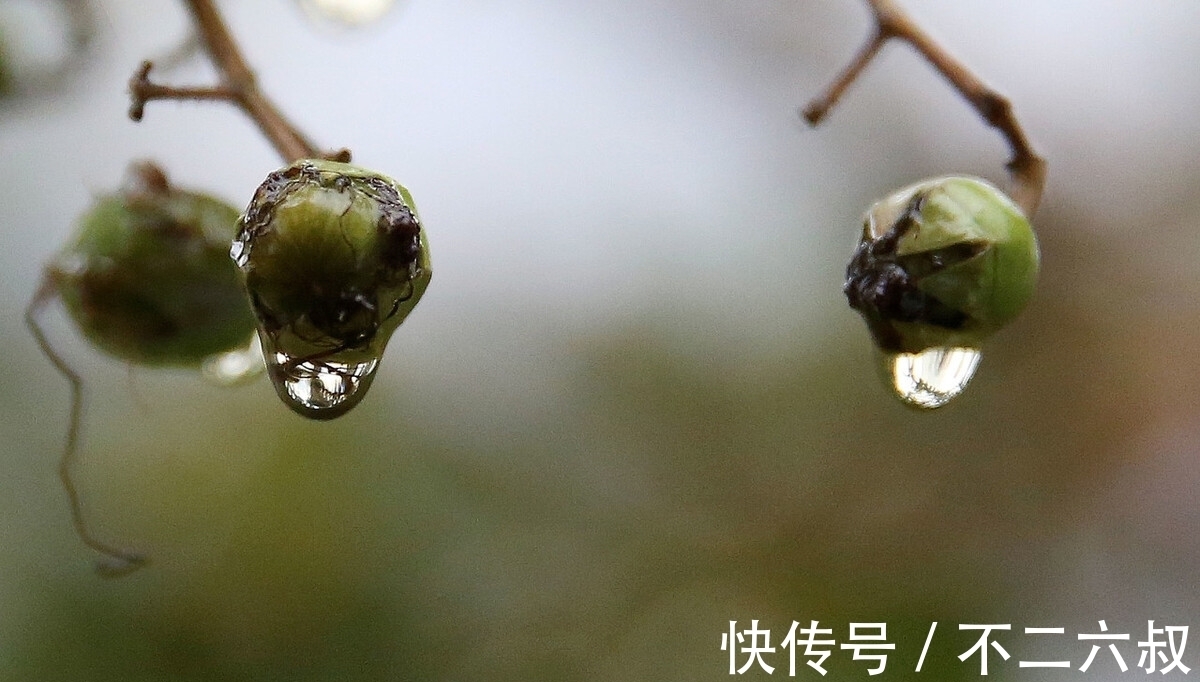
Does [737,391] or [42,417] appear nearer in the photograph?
[42,417]

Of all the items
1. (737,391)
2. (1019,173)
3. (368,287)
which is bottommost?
(368,287)

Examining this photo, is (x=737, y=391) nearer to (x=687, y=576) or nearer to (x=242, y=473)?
(x=687, y=576)

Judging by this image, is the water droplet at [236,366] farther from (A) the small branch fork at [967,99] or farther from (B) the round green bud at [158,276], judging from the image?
(A) the small branch fork at [967,99]

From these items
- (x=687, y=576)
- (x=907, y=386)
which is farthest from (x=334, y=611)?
(x=907, y=386)

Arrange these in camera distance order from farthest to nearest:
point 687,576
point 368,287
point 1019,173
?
point 687,576 < point 1019,173 < point 368,287

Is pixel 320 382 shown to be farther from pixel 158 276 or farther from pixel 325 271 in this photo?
pixel 158 276

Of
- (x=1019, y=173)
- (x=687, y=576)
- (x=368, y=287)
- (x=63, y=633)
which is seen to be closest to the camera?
(x=368, y=287)

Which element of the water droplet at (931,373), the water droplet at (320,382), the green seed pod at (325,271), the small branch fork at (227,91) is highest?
the small branch fork at (227,91)

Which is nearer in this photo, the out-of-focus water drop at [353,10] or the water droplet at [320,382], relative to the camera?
the water droplet at [320,382]

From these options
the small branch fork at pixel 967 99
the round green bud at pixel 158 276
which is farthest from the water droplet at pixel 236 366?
the small branch fork at pixel 967 99
